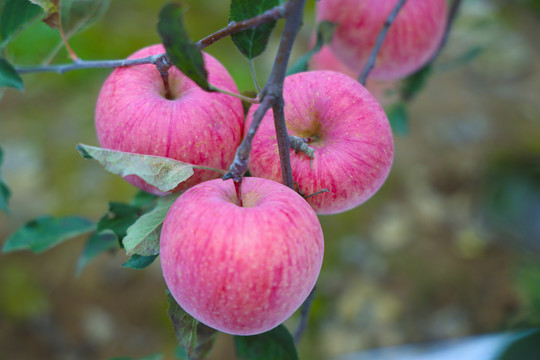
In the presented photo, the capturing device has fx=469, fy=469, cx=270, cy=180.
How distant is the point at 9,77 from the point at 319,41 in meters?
0.38

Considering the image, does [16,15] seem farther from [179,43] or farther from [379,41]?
Result: [379,41]

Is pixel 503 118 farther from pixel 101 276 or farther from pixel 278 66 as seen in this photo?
pixel 278 66

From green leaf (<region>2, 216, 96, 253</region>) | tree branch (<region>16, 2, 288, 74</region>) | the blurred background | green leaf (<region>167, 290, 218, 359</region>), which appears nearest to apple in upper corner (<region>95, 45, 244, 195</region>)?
tree branch (<region>16, 2, 288, 74</region>)

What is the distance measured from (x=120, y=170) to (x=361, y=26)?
42 cm

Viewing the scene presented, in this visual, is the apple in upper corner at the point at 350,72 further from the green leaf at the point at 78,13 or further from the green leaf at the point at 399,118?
the green leaf at the point at 78,13

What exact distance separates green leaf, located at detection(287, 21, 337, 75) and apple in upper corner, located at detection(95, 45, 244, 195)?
0.17m

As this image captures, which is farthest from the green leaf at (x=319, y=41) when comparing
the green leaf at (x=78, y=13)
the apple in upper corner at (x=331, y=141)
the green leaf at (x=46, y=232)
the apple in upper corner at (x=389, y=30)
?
the green leaf at (x=46, y=232)

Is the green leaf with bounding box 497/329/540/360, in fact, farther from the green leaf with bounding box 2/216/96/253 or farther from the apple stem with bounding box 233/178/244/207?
the green leaf with bounding box 2/216/96/253

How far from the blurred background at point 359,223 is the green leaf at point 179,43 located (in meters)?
1.01

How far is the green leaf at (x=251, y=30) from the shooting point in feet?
1.31

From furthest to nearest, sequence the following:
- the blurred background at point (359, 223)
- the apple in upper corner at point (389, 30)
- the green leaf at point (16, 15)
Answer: the blurred background at point (359, 223) < the apple in upper corner at point (389, 30) < the green leaf at point (16, 15)

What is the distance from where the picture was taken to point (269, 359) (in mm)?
500

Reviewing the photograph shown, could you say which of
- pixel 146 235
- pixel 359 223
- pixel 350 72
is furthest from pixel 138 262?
pixel 359 223

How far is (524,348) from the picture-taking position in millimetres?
598
